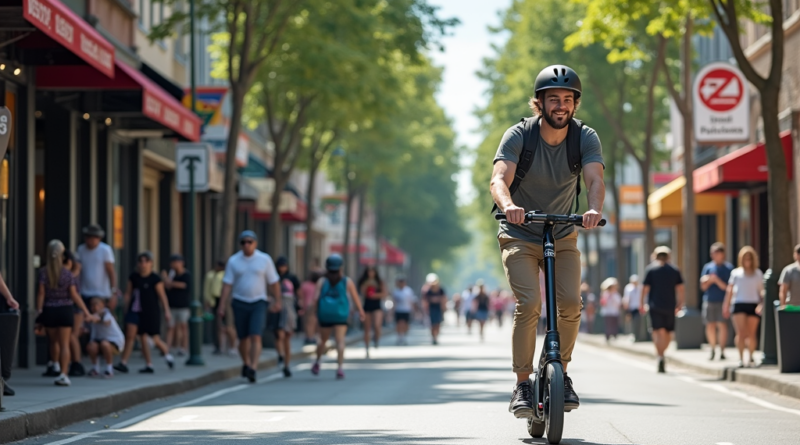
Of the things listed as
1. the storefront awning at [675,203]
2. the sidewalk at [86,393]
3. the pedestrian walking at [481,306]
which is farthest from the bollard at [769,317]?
the pedestrian walking at [481,306]

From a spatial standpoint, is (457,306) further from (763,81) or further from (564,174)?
(564,174)

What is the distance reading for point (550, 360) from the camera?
8734mm

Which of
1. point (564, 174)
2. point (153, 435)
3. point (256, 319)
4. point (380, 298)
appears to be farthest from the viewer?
point (380, 298)

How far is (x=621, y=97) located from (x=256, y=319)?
2067cm

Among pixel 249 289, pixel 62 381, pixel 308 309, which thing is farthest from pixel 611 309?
pixel 62 381

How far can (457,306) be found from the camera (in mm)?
74375

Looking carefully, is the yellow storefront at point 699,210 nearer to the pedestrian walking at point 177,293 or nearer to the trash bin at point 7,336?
the pedestrian walking at point 177,293

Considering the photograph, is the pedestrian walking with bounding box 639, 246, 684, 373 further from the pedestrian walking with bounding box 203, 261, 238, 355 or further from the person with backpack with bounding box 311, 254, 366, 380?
the pedestrian walking with bounding box 203, 261, 238, 355

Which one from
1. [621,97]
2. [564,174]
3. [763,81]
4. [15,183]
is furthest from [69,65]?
[621,97]

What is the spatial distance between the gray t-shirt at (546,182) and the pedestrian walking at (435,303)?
2971cm

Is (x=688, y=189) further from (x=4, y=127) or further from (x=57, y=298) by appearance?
(x=4, y=127)

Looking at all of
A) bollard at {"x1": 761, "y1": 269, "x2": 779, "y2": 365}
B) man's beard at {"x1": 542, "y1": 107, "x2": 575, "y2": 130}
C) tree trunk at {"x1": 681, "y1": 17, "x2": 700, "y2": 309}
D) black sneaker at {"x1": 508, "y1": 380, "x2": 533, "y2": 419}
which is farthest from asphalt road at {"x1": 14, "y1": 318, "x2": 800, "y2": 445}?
tree trunk at {"x1": 681, "y1": 17, "x2": 700, "y2": 309}

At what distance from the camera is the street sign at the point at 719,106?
2908 cm

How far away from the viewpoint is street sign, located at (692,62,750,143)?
29078 millimetres
